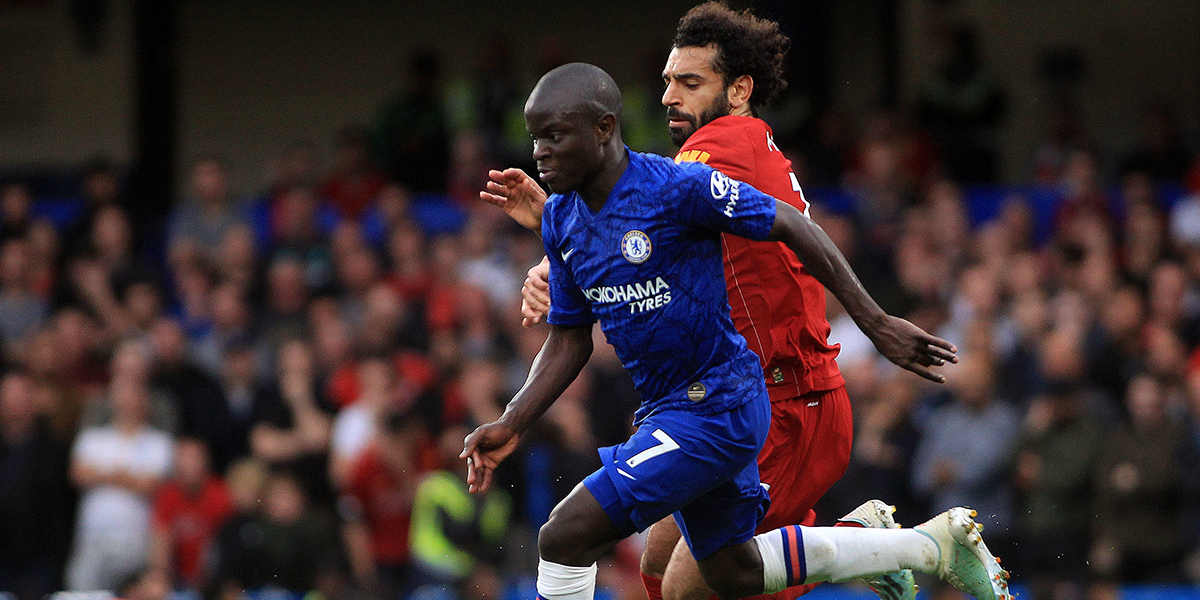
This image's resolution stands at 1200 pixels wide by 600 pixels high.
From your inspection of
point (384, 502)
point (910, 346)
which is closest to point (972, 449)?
point (384, 502)

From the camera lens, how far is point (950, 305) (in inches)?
389

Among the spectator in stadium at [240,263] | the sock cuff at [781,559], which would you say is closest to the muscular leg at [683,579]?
the sock cuff at [781,559]

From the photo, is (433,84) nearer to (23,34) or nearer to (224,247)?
(224,247)

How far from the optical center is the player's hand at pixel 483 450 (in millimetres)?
4496

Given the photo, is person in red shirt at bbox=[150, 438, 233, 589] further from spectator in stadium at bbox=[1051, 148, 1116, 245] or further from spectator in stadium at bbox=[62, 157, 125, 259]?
spectator in stadium at bbox=[1051, 148, 1116, 245]

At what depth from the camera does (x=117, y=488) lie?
31.6ft

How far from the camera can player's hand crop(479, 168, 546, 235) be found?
4977mm

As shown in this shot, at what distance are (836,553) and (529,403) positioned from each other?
1.15 metres

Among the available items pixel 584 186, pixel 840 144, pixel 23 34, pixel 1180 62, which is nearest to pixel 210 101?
pixel 23 34

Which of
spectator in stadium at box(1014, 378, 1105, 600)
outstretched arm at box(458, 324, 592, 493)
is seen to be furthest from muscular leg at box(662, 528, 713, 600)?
spectator in stadium at box(1014, 378, 1105, 600)

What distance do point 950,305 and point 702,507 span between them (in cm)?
577

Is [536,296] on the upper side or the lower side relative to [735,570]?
upper

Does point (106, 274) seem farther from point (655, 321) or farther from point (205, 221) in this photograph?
point (655, 321)

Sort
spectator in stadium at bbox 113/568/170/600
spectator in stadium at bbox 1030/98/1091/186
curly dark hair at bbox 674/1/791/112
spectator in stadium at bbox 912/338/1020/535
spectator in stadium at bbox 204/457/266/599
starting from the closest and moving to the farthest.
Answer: curly dark hair at bbox 674/1/791/112
spectator in stadium at bbox 912/338/1020/535
spectator in stadium at bbox 113/568/170/600
spectator in stadium at bbox 204/457/266/599
spectator in stadium at bbox 1030/98/1091/186
